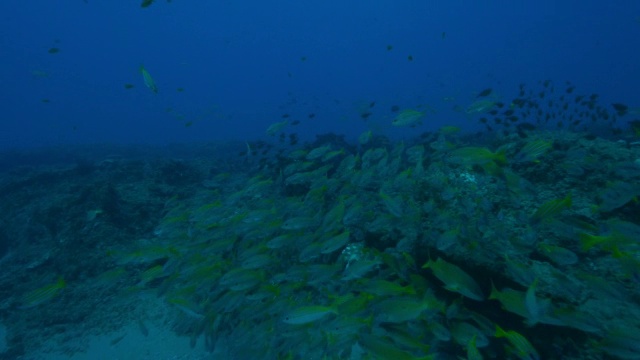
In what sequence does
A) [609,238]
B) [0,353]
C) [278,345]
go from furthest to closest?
[0,353]
[278,345]
[609,238]

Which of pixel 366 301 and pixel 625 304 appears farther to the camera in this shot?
pixel 366 301

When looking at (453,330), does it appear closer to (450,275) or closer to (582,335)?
(450,275)

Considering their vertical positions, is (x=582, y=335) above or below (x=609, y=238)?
below

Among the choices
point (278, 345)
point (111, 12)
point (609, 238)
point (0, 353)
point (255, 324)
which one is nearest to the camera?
point (609, 238)

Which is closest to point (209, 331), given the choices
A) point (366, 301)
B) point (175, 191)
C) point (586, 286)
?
point (366, 301)

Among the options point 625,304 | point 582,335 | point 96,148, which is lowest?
point 582,335

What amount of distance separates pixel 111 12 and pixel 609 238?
709 ft

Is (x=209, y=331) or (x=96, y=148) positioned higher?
(x=96, y=148)

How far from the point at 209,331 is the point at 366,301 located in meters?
2.45

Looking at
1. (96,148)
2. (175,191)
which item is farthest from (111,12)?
(175,191)

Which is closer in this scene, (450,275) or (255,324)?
(450,275)

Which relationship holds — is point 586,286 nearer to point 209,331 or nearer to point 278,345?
point 278,345

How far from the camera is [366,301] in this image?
3496 mm

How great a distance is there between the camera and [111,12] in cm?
16938
